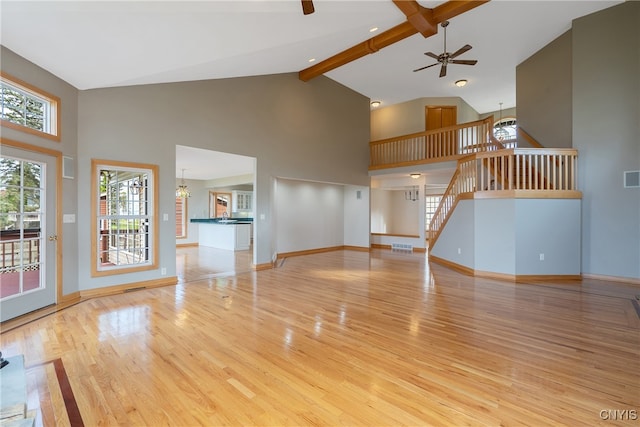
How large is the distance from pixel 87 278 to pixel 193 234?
701 cm

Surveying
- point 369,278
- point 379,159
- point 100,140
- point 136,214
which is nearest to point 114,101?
point 100,140

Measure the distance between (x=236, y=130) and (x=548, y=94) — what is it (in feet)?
23.6

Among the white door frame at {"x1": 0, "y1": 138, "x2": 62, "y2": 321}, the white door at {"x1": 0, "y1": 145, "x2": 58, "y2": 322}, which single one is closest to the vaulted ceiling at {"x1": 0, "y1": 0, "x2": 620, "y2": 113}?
the white door frame at {"x1": 0, "y1": 138, "x2": 62, "y2": 321}

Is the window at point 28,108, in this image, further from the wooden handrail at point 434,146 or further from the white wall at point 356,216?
the wooden handrail at point 434,146

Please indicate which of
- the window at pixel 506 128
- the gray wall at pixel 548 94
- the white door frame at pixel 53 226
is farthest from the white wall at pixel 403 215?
the white door frame at pixel 53 226

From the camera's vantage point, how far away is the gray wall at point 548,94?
20.9 ft

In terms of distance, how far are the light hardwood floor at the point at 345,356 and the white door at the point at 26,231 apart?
395 millimetres

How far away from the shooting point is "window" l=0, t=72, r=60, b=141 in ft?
10.7

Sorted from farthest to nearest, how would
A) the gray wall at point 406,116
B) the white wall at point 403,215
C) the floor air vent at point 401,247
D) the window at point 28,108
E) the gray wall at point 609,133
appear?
the white wall at point 403,215
the gray wall at point 406,116
the floor air vent at point 401,247
the gray wall at point 609,133
the window at point 28,108

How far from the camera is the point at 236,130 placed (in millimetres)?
5977

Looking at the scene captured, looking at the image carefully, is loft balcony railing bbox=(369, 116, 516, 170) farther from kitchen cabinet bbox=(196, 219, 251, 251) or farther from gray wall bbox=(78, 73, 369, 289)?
kitchen cabinet bbox=(196, 219, 251, 251)

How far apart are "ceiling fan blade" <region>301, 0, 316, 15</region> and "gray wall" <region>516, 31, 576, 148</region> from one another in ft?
19.7

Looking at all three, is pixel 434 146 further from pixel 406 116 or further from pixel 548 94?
pixel 548 94

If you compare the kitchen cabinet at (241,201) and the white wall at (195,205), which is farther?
the kitchen cabinet at (241,201)
